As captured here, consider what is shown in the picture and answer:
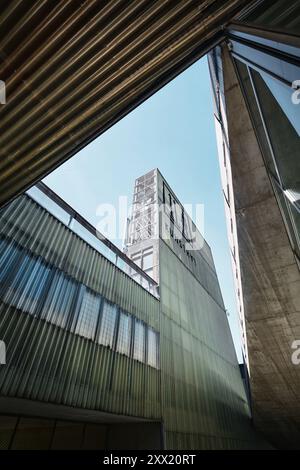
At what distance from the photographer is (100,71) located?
4.24m

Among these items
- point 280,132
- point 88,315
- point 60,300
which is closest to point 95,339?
point 88,315

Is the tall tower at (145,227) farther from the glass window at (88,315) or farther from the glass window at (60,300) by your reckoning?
the glass window at (60,300)

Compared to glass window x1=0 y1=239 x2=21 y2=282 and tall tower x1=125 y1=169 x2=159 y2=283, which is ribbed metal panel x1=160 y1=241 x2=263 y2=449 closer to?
tall tower x1=125 y1=169 x2=159 y2=283

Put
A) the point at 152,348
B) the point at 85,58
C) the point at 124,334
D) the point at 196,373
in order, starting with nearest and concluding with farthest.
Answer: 1. the point at 85,58
2. the point at 124,334
3. the point at 152,348
4. the point at 196,373

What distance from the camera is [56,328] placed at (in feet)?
27.5

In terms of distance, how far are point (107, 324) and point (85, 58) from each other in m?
9.39

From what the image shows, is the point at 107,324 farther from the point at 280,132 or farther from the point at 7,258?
the point at 280,132

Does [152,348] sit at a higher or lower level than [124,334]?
→ higher

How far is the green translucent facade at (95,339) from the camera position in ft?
24.5

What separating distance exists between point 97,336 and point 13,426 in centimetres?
427

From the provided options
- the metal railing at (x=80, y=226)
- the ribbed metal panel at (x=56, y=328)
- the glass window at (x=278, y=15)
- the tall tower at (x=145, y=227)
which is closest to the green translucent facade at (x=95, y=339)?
the ribbed metal panel at (x=56, y=328)

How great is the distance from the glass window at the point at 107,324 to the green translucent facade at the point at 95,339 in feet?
0.13
